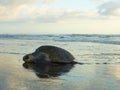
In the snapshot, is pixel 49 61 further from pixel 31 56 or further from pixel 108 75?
pixel 108 75

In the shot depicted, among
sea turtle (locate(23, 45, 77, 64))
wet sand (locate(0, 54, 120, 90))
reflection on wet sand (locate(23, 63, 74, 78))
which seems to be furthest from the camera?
sea turtle (locate(23, 45, 77, 64))

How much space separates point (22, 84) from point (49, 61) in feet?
21.1

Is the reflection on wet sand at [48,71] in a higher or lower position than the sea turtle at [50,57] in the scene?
lower

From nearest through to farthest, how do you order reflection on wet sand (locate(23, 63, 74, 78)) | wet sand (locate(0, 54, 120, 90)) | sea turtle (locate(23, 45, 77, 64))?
1. wet sand (locate(0, 54, 120, 90))
2. reflection on wet sand (locate(23, 63, 74, 78))
3. sea turtle (locate(23, 45, 77, 64))

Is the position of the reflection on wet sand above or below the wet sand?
below

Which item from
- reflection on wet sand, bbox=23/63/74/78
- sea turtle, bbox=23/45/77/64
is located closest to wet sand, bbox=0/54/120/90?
reflection on wet sand, bbox=23/63/74/78

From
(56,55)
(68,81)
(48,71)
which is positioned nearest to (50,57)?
(56,55)

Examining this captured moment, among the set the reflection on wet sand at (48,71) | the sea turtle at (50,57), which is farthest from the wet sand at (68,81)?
the sea turtle at (50,57)

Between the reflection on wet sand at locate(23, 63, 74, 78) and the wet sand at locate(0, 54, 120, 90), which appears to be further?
the reflection on wet sand at locate(23, 63, 74, 78)

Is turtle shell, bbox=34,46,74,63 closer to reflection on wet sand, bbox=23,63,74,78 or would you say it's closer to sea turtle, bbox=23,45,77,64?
sea turtle, bbox=23,45,77,64

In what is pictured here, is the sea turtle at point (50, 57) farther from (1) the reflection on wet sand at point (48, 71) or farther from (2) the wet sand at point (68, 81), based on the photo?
(2) the wet sand at point (68, 81)

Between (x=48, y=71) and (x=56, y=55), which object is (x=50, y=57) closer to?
(x=56, y=55)

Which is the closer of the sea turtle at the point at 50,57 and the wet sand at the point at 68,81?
the wet sand at the point at 68,81

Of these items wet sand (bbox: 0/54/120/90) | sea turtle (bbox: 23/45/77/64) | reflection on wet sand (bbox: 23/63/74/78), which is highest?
sea turtle (bbox: 23/45/77/64)
